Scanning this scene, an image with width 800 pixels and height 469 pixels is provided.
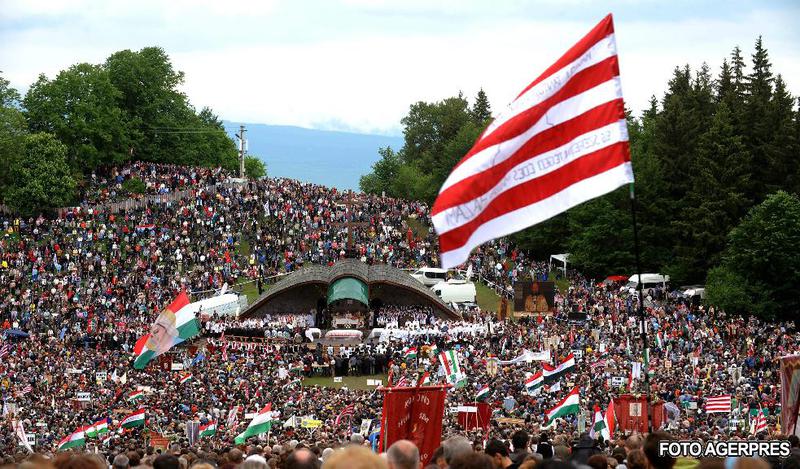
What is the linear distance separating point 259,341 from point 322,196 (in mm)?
20105

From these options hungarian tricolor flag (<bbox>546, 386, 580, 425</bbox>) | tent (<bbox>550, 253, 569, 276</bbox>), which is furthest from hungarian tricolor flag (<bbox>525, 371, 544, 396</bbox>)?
tent (<bbox>550, 253, 569, 276</bbox>)

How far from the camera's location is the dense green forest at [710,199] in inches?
2297

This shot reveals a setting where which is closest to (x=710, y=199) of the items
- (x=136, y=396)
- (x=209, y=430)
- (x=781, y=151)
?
(x=781, y=151)

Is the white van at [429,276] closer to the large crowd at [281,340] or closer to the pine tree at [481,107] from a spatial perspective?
the large crowd at [281,340]

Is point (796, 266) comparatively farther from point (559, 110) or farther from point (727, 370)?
point (559, 110)

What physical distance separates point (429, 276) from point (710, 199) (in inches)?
582

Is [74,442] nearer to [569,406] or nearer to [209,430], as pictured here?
[209,430]

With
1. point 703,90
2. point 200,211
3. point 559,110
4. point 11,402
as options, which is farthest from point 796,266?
point 559,110

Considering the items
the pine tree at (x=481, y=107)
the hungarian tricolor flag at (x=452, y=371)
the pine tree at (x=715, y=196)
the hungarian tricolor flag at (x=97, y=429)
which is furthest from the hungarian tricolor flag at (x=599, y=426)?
the pine tree at (x=481, y=107)

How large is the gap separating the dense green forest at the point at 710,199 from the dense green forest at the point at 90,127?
88.2ft

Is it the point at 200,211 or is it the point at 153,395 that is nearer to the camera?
the point at 153,395

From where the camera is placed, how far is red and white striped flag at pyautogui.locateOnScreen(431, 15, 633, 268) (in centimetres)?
1414

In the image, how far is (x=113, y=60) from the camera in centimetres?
8588

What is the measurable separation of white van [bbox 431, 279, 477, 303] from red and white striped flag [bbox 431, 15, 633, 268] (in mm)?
45370
